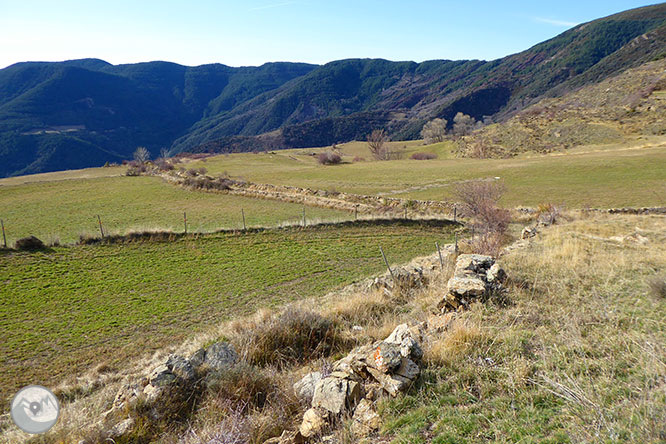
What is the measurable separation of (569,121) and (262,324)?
82.9 metres

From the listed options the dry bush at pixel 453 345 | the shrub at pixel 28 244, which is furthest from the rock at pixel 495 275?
the shrub at pixel 28 244

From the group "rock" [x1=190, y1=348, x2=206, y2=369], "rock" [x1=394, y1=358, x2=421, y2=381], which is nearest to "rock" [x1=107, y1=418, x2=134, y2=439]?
"rock" [x1=190, y1=348, x2=206, y2=369]

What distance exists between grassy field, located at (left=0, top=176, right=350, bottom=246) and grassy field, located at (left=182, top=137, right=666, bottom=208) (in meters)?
15.3

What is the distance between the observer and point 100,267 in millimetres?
18844

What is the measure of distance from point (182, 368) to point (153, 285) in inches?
457

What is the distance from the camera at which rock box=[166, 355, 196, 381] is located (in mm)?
6089

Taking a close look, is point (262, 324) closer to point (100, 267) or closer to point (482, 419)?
point (482, 419)

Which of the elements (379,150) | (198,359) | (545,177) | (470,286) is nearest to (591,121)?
(545,177)

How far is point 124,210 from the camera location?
122 feet

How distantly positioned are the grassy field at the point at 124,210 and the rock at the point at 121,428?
868 inches

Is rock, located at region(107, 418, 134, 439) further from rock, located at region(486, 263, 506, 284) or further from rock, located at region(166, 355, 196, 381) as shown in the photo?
rock, located at region(486, 263, 506, 284)

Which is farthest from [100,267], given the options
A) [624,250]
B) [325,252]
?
[624,250]

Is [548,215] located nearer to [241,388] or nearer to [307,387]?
[307,387]

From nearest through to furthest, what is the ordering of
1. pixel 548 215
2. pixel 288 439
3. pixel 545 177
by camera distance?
1. pixel 288 439
2. pixel 548 215
3. pixel 545 177
